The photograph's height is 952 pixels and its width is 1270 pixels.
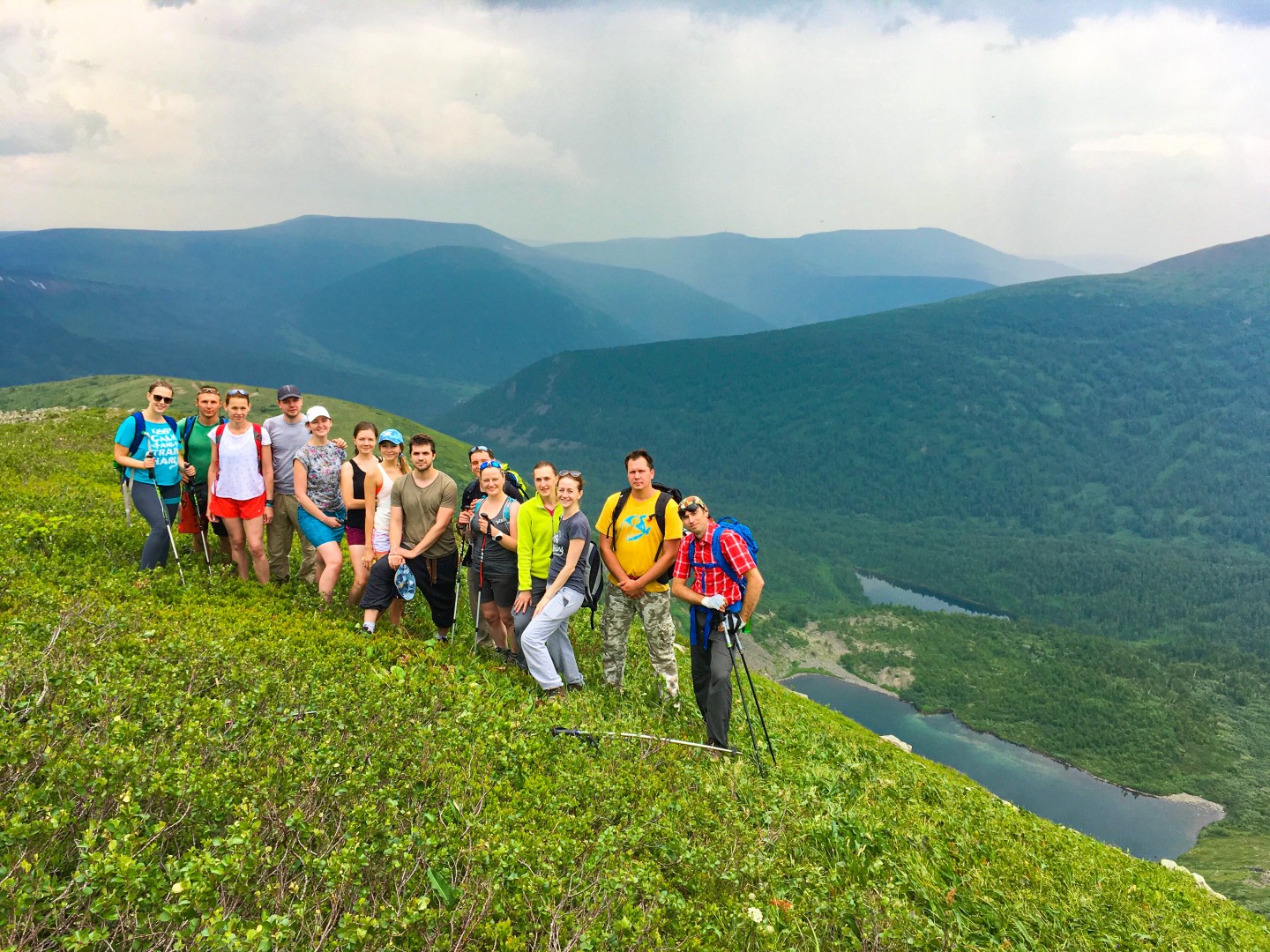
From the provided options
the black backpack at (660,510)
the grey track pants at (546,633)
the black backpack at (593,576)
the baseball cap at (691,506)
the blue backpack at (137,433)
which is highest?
the blue backpack at (137,433)

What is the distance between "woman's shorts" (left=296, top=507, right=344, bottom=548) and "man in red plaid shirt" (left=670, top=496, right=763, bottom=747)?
5067mm

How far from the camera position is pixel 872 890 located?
6312 mm

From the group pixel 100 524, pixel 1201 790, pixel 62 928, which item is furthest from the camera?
pixel 1201 790

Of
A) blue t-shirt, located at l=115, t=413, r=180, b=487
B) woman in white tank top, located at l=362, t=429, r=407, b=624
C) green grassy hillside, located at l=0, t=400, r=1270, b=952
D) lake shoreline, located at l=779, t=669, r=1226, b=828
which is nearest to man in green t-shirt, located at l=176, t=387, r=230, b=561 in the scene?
blue t-shirt, located at l=115, t=413, r=180, b=487

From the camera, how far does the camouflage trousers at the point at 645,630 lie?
9.23m

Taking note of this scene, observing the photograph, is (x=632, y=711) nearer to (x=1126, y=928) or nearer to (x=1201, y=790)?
(x=1126, y=928)

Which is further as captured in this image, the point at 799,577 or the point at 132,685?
the point at 799,577

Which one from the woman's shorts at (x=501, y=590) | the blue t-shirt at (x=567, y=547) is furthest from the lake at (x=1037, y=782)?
the blue t-shirt at (x=567, y=547)

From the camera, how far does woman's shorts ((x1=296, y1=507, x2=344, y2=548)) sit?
1024cm

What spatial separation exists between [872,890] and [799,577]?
180 meters

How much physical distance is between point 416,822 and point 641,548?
4292mm

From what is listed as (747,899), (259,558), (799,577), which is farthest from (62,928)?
(799,577)

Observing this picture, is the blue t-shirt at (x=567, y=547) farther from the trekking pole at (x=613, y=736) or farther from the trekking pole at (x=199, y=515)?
the trekking pole at (x=199, y=515)

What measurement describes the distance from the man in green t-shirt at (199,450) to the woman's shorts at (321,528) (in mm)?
1733
